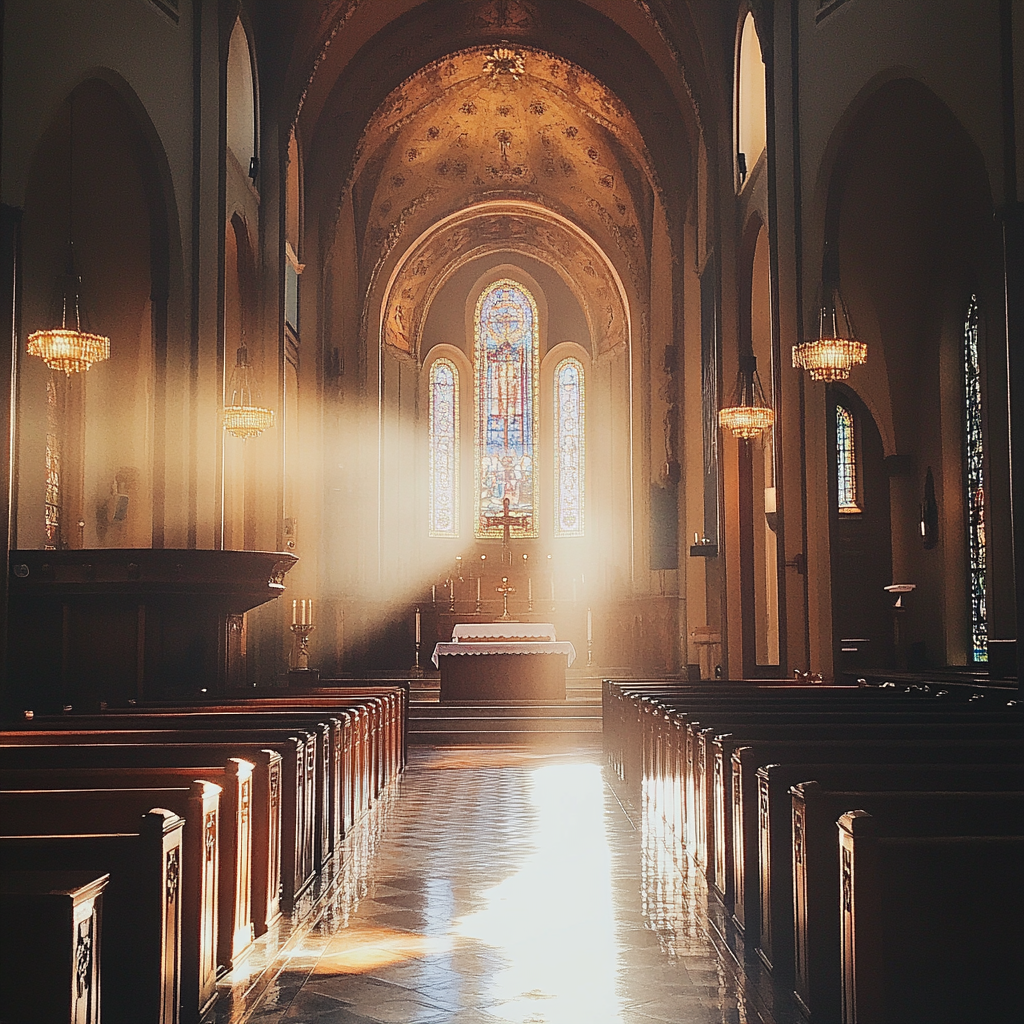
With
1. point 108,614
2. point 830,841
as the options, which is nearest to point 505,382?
point 108,614

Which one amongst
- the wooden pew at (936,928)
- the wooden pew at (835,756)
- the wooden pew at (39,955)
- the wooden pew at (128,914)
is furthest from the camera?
the wooden pew at (835,756)

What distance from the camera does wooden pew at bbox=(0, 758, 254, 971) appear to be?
14.0ft

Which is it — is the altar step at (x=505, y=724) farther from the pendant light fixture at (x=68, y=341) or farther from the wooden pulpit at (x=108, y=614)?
the pendant light fixture at (x=68, y=341)

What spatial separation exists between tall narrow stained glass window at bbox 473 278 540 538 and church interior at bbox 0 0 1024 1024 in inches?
3.9

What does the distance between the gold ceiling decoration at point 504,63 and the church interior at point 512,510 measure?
72 millimetres

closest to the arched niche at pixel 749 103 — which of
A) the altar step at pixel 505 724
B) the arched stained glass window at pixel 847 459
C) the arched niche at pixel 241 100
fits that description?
the arched stained glass window at pixel 847 459

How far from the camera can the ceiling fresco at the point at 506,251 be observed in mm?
24375

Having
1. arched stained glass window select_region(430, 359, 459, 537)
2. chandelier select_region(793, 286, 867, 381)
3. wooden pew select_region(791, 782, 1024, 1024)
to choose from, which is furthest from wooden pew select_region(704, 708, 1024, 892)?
arched stained glass window select_region(430, 359, 459, 537)

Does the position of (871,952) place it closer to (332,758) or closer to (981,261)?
(332,758)

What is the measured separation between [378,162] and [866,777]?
19.9 m

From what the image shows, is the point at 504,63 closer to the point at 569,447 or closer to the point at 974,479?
the point at 569,447

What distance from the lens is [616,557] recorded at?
81.1ft

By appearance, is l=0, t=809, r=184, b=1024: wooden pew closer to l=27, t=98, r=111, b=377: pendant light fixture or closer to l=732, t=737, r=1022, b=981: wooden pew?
l=732, t=737, r=1022, b=981: wooden pew

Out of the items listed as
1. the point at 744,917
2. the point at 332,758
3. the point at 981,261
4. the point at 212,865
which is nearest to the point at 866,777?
the point at 744,917
